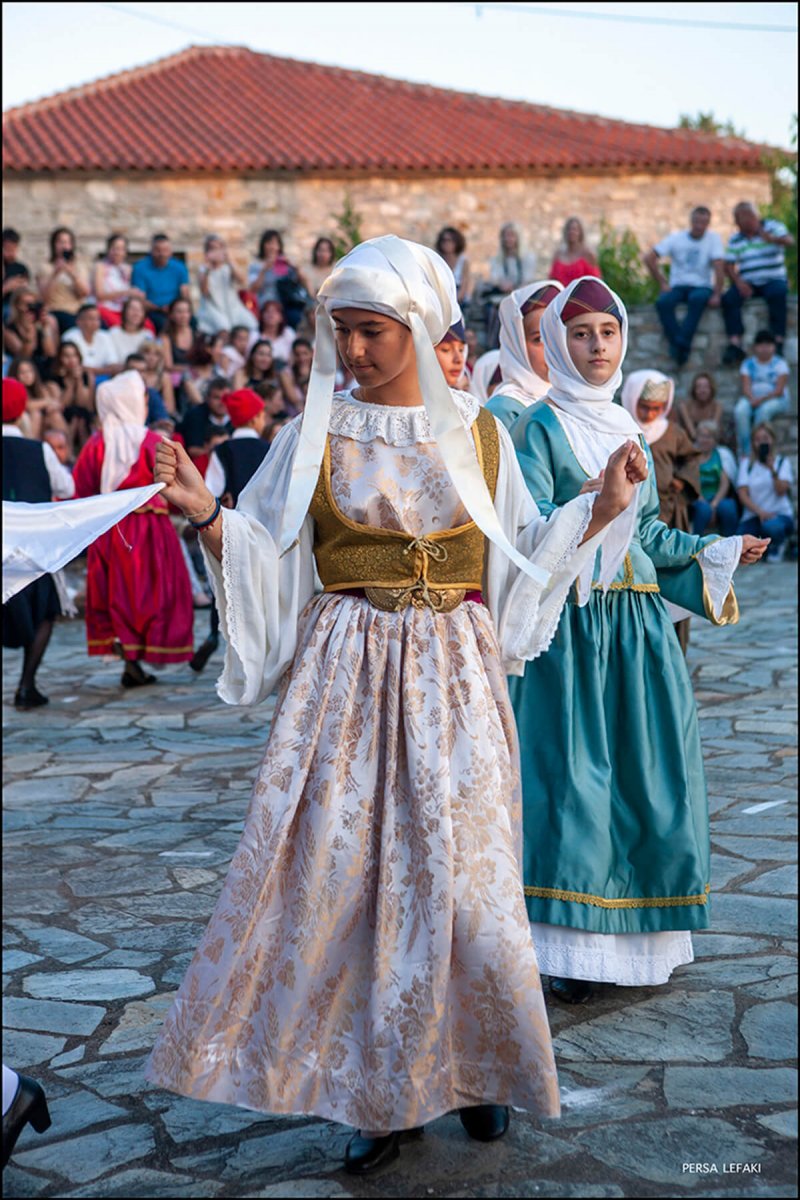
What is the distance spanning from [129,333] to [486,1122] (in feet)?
42.1

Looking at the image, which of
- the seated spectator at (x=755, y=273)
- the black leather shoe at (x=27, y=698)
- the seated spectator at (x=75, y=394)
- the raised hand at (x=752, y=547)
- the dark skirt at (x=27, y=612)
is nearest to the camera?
the raised hand at (x=752, y=547)

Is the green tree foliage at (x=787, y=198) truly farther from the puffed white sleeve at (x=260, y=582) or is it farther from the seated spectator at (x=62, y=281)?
the puffed white sleeve at (x=260, y=582)

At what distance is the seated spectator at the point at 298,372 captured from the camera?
48.8ft

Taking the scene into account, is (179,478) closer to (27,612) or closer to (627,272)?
(27,612)

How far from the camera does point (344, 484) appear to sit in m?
3.21

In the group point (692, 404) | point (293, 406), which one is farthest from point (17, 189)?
point (692, 404)

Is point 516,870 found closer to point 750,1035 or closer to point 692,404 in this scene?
point 750,1035

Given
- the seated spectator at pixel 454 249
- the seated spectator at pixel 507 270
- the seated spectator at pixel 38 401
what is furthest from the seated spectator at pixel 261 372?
the seated spectator at pixel 507 270

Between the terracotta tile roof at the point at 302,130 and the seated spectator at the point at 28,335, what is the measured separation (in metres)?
9.17

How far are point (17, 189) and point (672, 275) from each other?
10942 millimetres

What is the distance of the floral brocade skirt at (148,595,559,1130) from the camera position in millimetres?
2936

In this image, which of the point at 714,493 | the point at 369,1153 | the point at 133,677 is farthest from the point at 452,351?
the point at 714,493

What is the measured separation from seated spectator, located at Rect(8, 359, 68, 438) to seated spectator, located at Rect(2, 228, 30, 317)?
121 centimetres

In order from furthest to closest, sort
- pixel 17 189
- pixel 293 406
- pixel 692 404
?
pixel 17 189 → pixel 692 404 → pixel 293 406
